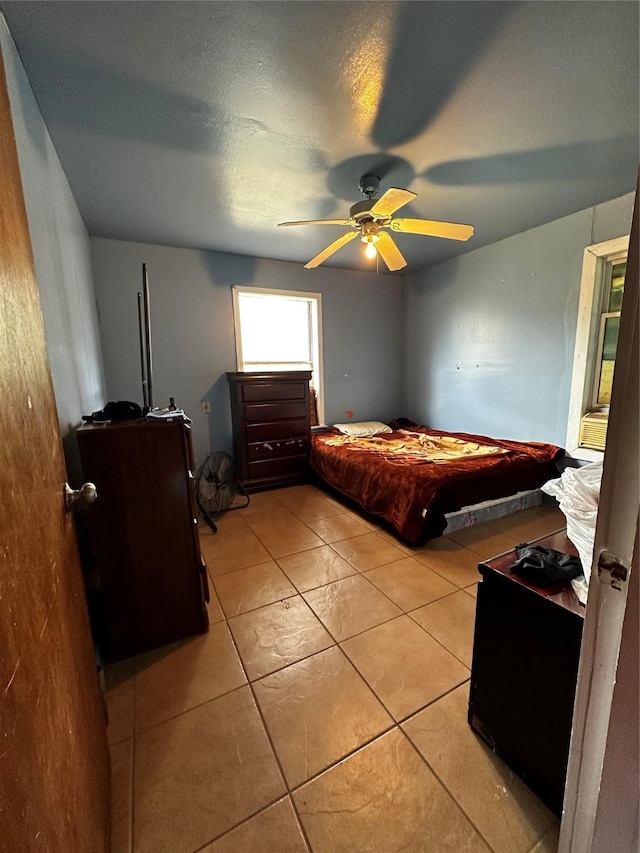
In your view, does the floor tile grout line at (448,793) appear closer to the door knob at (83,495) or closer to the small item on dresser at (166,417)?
the door knob at (83,495)

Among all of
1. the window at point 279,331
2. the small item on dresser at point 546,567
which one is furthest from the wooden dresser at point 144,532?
the window at point 279,331

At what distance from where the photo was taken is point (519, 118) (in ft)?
5.58

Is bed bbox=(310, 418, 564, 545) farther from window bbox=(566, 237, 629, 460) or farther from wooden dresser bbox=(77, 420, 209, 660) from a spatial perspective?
wooden dresser bbox=(77, 420, 209, 660)

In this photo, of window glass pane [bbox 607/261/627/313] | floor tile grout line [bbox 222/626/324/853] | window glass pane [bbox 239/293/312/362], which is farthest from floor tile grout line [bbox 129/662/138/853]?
window glass pane [bbox 607/261/627/313]

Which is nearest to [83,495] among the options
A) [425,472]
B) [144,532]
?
[144,532]

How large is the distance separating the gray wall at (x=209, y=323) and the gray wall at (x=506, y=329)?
2.15 feet

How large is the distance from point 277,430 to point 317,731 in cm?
265

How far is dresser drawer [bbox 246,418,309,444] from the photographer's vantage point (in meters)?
3.49

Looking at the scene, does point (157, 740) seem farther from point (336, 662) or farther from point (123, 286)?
point (123, 286)

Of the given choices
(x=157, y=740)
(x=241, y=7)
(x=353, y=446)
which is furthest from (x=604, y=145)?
(x=157, y=740)

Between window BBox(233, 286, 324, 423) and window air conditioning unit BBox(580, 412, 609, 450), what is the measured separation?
2617 mm

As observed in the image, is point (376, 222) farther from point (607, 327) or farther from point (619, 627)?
point (619, 627)

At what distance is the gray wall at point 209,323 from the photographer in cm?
320

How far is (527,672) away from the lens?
1.00 meters
